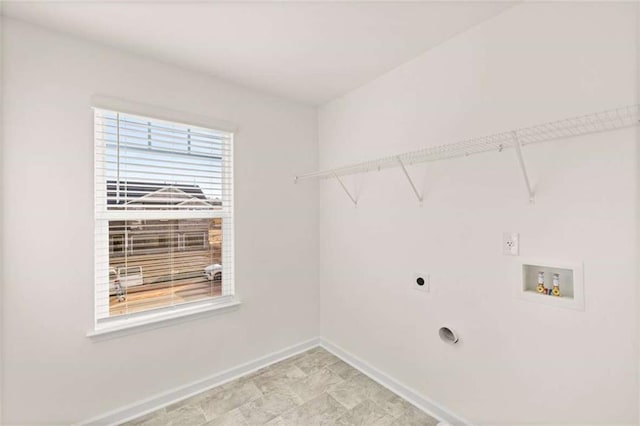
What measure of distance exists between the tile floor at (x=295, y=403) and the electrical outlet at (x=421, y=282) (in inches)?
32.4

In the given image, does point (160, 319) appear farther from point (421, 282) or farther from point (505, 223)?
point (505, 223)

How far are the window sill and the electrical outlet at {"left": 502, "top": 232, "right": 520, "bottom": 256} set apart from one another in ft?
6.43

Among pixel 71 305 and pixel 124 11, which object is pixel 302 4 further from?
pixel 71 305

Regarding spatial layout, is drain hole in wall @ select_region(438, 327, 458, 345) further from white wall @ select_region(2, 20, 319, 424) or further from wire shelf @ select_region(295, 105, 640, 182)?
white wall @ select_region(2, 20, 319, 424)

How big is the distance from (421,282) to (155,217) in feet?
6.32

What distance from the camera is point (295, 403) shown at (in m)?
2.03

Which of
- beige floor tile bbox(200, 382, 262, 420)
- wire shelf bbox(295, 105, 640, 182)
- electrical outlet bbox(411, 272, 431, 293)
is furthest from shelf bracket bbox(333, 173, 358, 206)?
beige floor tile bbox(200, 382, 262, 420)

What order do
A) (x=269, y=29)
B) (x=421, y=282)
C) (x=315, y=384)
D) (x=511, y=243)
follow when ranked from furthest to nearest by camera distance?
(x=315, y=384) → (x=421, y=282) → (x=269, y=29) → (x=511, y=243)

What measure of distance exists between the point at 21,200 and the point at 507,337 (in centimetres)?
280

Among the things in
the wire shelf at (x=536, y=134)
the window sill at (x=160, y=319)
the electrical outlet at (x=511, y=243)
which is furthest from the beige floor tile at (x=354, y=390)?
the wire shelf at (x=536, y=134)

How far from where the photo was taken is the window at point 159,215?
187 cm

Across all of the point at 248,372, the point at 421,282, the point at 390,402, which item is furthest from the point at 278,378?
the point at 421,282

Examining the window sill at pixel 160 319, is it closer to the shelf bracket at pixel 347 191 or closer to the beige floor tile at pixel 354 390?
the beige floor tile at pixel 354 390

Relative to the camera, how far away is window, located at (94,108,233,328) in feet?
6.14
